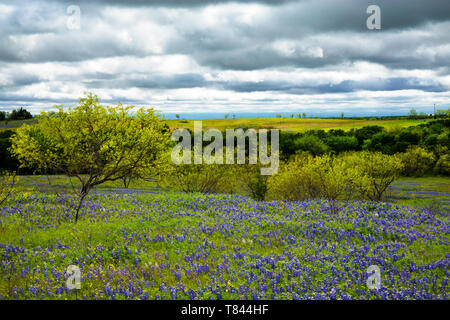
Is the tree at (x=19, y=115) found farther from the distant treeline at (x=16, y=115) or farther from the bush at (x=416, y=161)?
the bush at (x=416, y=161)

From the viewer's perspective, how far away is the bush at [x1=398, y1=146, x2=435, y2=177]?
278 feet

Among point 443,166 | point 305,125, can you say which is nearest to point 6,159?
point 443,166

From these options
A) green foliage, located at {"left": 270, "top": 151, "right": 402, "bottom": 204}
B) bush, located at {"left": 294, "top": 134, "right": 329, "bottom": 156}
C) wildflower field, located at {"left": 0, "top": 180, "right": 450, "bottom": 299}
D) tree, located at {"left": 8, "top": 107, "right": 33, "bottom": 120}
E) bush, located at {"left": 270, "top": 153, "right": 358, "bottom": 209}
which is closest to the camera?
wildflower field, located at {"left": 0, "top": 180, "right": 450, "bottom": 299}

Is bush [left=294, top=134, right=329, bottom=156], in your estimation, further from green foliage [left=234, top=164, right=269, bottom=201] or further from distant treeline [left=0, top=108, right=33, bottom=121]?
distant treeline [left=0, top=108, right=33, bottom=121]

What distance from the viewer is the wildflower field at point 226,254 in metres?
7.32

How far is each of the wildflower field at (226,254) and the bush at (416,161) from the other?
264 ft

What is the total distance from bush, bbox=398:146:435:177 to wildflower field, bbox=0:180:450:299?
80517mm

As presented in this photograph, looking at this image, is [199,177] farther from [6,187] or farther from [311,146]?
[311,146]

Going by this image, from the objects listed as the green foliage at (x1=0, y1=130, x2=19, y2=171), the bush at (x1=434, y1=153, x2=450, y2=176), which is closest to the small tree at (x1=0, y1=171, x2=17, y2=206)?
the green foliage at (x1=0, y1=130, x2=19, y2=171)

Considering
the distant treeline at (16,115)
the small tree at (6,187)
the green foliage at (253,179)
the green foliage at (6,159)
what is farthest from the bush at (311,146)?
the distant treeline at (16,115)

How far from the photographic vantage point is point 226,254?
31.2ft

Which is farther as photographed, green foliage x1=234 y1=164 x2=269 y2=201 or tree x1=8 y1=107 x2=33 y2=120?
tree x1=8 y1=107 x2=33 y2=120

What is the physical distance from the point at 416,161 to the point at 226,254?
301 feet
